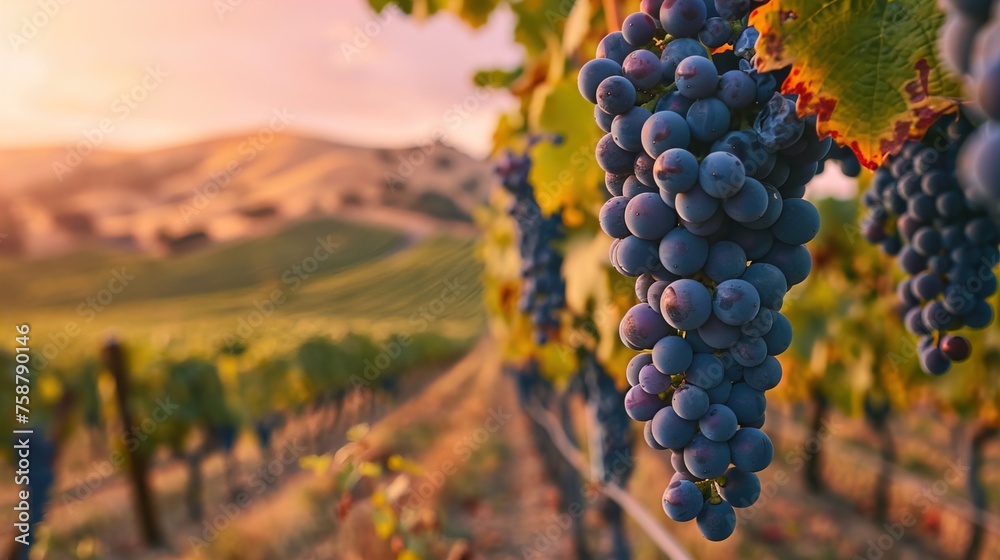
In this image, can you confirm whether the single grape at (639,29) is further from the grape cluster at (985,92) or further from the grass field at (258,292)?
the grass field at (258,292)

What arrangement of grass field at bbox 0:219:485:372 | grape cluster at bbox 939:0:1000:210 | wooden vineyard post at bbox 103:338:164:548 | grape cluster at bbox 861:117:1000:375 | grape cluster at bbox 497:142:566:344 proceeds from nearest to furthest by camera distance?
grape cluster at bbox 939:0:1000:210
grape cluster at bbox 861:117:1000:375
grape cluster at bbox 497:142:566:344
wooden vineyard post at bbox 103:338:164:548
grass field at bbox 0:219:485:372

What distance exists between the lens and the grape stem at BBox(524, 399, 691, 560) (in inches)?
96.7

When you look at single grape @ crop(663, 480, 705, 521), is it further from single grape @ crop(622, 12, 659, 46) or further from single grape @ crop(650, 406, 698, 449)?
single grape @ crop(622, 12, 659, 46)

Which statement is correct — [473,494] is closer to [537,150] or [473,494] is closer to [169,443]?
[169,443]

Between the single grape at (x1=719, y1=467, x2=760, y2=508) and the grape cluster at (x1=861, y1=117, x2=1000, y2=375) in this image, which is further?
the grape cluster at (x1=861, y1=117, x2=1000, y2=375)

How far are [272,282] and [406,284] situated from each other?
271 inches

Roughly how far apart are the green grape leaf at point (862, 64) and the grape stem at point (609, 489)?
173 cm

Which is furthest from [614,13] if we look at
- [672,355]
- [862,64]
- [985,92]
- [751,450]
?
[985,92]

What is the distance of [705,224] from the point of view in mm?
806

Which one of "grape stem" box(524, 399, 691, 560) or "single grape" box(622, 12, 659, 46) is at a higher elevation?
"single grape" box(622, 12, 659, 46)

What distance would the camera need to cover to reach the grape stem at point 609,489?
8.05 ft

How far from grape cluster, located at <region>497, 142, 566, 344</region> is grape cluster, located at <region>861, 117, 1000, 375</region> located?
1546mm

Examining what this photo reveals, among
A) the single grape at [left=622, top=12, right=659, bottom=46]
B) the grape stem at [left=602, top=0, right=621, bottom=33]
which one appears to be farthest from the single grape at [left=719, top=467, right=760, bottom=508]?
the grape stem at [left=602, top=0, right=621, bottom=33]

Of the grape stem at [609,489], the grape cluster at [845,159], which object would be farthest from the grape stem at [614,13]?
the grape stem at [609,489]
